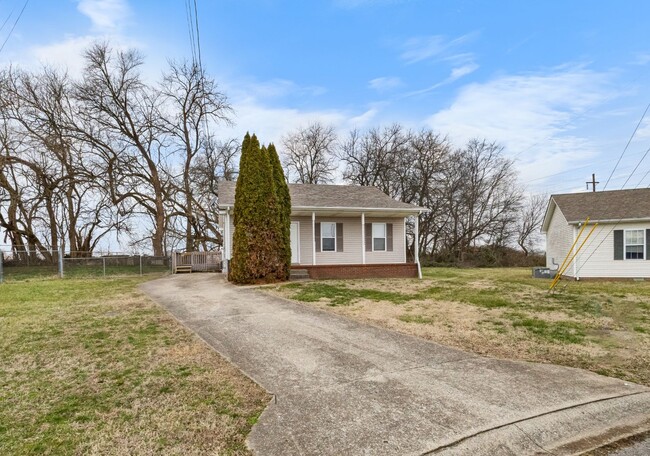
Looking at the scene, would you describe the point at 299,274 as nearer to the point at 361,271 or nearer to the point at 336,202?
the point at 361,271

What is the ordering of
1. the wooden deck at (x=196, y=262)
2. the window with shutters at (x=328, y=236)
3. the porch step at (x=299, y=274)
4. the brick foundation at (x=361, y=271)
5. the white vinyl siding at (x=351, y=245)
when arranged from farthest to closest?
the wooden deck at (x=196, y=262) → the window with shutters at (x=328, y=236) → the white vinyl siding at (x=351, y=245) → the brick foundation at (x=361, y=271) → the porch step at (x=299, y=274)

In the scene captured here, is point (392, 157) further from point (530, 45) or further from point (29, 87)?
point (29, 87)

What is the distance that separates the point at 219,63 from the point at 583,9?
11.6 meters

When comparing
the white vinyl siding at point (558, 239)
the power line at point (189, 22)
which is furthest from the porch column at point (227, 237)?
the white vinyl siding at point (558, 239)

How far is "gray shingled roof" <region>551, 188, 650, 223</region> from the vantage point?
1520cm

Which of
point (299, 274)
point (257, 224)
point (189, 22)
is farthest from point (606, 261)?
point (189, 22)

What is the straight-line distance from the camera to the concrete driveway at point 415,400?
284 cm

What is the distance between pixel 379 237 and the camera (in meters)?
17.8

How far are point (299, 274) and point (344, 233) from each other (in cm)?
347

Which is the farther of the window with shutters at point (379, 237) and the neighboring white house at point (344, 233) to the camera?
the window with shutters at point (379, 237)

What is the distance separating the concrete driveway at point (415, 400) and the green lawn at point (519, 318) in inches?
25.3

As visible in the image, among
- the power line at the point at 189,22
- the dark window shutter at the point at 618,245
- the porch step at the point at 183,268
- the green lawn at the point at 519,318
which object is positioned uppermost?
the power line at the point at 189,22

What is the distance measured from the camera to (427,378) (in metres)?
4.09

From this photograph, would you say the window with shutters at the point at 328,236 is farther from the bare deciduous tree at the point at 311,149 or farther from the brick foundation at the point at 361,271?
the bare deciduous tree at the point at 311,149
